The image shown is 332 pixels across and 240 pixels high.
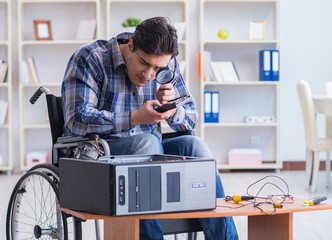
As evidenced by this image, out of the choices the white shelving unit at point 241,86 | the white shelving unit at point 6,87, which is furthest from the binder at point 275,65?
the white shelving unit at point 6,87

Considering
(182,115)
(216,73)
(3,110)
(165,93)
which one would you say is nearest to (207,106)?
(216,73)

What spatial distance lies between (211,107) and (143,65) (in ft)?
12.8

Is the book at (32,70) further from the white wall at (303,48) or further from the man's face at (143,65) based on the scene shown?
the man's face at (143,65)

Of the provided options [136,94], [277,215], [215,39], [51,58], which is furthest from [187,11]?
[277,215]

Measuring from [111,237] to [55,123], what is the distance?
0.62 metres

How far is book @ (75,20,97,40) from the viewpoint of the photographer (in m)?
6.64

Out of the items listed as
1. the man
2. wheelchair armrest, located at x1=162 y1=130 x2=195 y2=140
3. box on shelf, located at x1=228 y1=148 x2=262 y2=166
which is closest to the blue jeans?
the man

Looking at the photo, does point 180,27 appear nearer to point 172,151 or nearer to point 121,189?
point 172,151

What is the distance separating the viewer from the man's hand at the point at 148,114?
2730 mm

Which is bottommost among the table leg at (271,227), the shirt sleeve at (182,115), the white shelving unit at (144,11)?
the table leg at (271,227)

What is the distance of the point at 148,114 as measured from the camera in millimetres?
2740

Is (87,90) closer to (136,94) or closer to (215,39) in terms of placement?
(136,94)

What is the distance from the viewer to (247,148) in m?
6.97

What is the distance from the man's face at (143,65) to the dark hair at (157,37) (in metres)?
0.03
